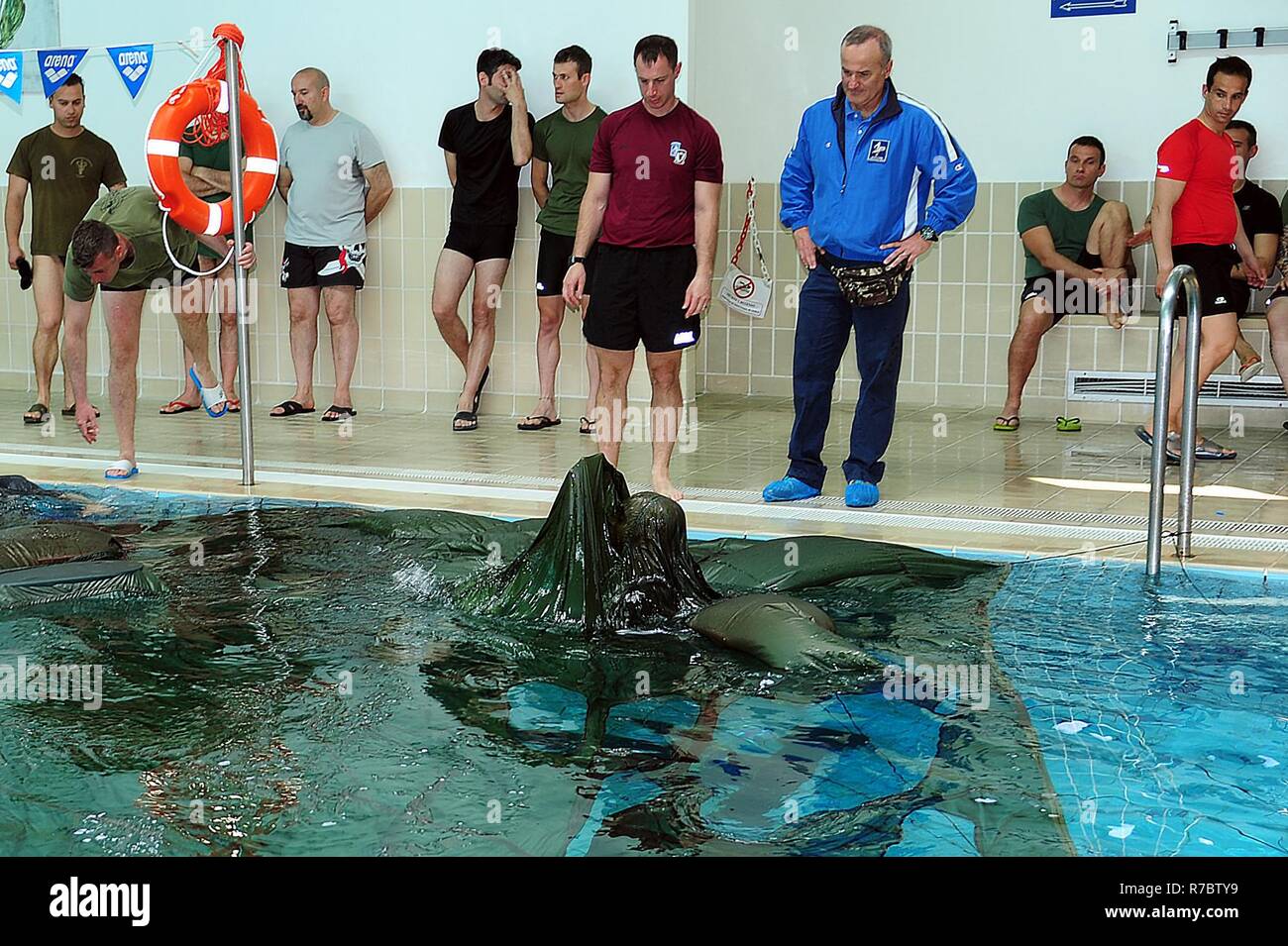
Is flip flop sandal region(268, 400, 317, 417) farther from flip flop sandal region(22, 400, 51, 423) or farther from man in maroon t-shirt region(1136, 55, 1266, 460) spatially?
man in maroon t-shirt region(1136, 55, 1266, 460)

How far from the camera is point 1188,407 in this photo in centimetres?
535

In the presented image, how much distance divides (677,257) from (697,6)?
4890 millimetres

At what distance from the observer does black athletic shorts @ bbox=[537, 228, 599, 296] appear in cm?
903

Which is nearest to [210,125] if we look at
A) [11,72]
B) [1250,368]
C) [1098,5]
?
[11,72]

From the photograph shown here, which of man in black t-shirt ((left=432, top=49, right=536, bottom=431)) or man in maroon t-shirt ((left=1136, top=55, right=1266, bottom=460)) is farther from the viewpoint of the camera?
man in black t-shirt ((left=432, top=49, right=536, bottom=431))

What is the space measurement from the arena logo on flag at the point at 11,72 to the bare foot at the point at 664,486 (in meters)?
3.98

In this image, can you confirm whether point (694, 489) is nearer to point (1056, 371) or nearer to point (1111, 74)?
point (1056, 371)

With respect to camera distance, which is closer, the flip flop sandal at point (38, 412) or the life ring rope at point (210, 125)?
the life ring rope at point (210, 125)

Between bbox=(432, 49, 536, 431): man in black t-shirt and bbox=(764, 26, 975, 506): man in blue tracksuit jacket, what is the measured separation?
108 inches

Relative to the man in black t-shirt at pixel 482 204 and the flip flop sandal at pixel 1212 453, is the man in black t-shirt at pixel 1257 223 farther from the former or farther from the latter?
the man in black t-shirt at pixel 482 204

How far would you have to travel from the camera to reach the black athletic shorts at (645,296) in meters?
6.81

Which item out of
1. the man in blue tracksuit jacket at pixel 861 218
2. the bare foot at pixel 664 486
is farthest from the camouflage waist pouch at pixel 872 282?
the bare foot at pixel 664 486

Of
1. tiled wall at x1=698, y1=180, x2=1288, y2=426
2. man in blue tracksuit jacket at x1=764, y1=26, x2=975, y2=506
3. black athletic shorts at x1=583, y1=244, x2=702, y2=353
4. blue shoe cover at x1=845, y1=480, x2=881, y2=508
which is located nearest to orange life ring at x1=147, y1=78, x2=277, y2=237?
black athletic shorts at x1=583, y1=244, x2=702, y2=353

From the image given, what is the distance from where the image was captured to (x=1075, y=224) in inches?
375
